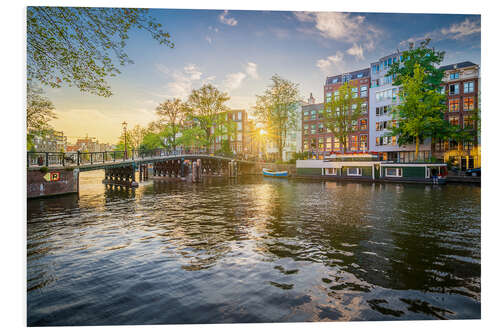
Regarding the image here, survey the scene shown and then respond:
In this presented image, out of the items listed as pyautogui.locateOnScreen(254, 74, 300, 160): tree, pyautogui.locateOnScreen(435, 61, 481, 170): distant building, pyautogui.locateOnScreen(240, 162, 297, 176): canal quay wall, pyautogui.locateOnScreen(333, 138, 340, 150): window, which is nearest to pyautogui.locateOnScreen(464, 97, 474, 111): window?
pyautogui.locateOnScreen(435, 61, 481, 170): distant building

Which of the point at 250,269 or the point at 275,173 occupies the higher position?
the point at 275,173

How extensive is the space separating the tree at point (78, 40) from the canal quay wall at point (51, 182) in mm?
10842

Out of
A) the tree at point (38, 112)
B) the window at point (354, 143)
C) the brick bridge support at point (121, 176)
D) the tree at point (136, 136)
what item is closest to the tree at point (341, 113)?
the window at point (354, 143)

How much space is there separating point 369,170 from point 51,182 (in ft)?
91.2

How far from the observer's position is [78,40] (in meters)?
5.87

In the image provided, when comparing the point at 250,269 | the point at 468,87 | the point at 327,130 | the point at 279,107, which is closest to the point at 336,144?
the point at 327,130

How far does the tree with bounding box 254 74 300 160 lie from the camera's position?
37.6 meters

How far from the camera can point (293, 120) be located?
38.4 metres

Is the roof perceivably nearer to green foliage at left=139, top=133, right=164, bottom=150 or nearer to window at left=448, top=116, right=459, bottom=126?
window at left=448, top=116, right=459, bottom=126

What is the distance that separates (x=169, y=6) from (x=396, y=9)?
184 inches

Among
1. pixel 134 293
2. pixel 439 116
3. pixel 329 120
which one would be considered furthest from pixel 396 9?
pixel 329 120

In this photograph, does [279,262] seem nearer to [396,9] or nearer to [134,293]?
[134,293]

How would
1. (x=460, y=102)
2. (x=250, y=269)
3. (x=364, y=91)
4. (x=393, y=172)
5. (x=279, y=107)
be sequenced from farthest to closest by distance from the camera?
1. (x=364, y=91)
2. (x=279, y=107)
3. (x=460, y=102)
4. (x=393, y=172)
5. (x=250, y=269)

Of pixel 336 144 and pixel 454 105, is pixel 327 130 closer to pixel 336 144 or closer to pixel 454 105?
pixel 336 144
